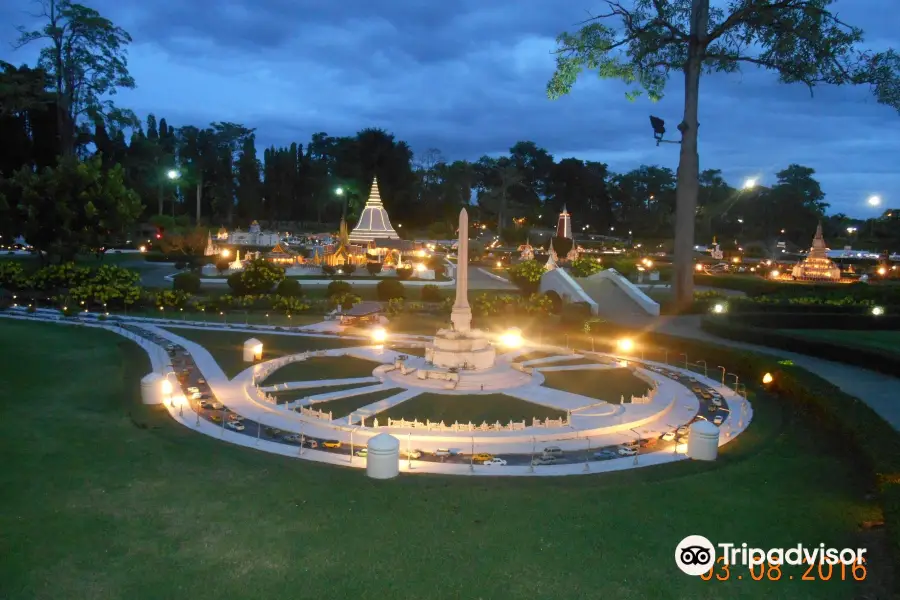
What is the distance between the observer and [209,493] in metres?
9.29

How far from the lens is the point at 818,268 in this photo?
5034 cm

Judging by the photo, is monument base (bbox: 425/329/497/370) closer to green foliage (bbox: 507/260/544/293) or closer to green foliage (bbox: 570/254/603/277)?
green foliage (bbox: 507/260/544/293)

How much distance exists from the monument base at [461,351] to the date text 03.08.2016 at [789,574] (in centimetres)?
1106

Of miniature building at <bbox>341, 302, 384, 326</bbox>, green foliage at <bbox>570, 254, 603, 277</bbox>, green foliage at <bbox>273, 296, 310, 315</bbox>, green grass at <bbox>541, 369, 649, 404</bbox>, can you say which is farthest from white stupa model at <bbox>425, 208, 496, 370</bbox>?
green foliage at <bbox>570, 254, 603, 277</bbox>

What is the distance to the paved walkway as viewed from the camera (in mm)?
13578

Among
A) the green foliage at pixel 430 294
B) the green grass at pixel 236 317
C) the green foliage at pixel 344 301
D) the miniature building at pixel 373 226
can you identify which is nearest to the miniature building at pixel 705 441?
the green grass at pixel 236 317

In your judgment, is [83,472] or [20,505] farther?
[83,472]

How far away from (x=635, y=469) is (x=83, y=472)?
9079 mm

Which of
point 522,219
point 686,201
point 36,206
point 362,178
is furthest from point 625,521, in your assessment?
point 522,219

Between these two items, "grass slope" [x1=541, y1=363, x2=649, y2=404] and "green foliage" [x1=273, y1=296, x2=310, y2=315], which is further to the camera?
"green foliage" [x1=273, y1=296, x2=310, y2=315]

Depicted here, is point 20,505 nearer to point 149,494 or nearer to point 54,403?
point 149,494

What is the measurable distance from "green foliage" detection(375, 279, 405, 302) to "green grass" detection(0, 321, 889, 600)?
2167 cm

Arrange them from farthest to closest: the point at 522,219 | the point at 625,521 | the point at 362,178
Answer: the point at 522,219, the point at 362,178, the point at 625,521

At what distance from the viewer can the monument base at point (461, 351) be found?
719 inches
